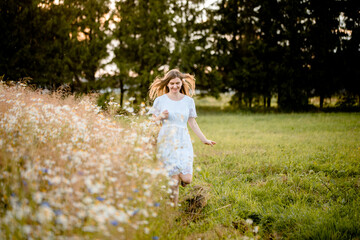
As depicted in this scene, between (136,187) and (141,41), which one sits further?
(141,41)

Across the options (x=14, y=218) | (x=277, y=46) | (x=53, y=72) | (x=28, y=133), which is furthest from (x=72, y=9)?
(x=14, y=218)

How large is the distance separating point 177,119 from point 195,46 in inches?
629

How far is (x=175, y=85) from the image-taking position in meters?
3.94

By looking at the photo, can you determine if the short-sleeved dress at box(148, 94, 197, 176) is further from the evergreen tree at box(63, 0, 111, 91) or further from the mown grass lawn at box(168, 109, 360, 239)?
the evergreen tree at box(63, 0, 111, 91)

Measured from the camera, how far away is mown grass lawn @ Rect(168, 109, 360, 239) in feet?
10.5

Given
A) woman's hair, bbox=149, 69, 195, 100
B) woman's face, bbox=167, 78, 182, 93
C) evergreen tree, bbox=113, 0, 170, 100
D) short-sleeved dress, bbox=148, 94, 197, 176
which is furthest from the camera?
evergreen tree, bbox=113, 0, 170, 100

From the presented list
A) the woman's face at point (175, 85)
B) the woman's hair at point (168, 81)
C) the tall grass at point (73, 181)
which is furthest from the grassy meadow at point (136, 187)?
the woman's face at point (175, 85)

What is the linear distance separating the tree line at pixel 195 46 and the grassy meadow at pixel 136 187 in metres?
12.3

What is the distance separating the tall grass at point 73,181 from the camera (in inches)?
74.9

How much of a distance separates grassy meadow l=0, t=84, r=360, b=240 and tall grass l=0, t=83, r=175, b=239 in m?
0.01

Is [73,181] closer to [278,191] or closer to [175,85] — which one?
[175,85]

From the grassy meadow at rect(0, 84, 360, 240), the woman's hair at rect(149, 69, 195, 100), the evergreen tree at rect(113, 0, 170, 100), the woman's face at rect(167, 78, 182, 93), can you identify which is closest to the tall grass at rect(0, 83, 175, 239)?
the grassy meadow at rect(0, 84, 360, 240)

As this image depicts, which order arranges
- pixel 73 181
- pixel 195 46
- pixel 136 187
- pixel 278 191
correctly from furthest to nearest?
Answer: pixel 195 46
pixel 278 191
pixel 136 187
pixel 73 181

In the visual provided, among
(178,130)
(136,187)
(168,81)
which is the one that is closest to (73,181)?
(136,187)
